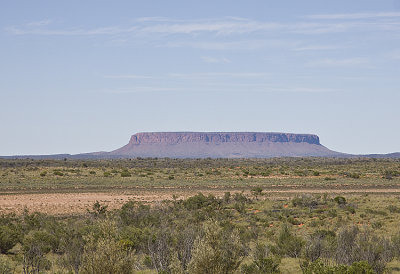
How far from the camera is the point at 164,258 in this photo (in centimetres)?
1638

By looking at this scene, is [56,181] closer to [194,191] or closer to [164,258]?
[194,191]

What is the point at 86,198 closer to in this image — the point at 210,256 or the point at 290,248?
the point at 290,248

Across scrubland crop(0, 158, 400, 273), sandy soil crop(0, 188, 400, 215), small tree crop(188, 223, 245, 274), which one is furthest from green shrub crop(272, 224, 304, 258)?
sandy soil crop(0, 188, 400, 215)

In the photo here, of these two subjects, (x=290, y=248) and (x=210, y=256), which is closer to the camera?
(x=210, y=256)

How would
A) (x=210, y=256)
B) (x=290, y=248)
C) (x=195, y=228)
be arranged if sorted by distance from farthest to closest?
(x=195, y=228) < (x=290, y=248) < (x=210, y=256)

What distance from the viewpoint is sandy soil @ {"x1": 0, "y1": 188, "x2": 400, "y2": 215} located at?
114ft

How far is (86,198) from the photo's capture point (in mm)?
40500

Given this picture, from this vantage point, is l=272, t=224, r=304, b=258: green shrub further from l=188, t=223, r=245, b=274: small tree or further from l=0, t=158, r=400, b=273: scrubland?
l=188, t=223, r=245, b=274: small tree

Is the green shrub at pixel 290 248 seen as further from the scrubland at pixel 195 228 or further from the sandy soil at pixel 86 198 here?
the sandy soil at pixel 86 198

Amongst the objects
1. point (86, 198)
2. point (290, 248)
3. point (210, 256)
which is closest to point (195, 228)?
point (290, 248)

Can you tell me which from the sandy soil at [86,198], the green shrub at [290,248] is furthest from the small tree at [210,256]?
the sandy soil at [86,198]

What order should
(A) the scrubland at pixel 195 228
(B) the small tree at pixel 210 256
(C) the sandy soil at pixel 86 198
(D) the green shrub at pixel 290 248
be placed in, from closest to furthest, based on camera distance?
(B) the small tree at pixel 210 256
(A) the scrubland at pixel 195 228
(D) the green shrub at pixel 290 248
(C) the sandy soil at pixel 86 198

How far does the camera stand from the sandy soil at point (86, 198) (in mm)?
34688

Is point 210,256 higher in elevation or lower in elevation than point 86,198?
higher
